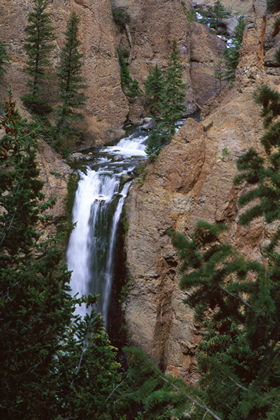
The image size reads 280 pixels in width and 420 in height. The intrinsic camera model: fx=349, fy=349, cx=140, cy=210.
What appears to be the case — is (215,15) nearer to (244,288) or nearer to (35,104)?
(35,104)

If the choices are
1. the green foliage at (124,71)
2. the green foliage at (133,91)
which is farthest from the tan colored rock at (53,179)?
the green foliage at (124,71)

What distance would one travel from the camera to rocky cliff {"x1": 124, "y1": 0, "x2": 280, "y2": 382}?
12477 mm

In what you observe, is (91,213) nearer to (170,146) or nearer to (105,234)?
(105,234)

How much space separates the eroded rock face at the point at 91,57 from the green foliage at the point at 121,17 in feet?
9.87

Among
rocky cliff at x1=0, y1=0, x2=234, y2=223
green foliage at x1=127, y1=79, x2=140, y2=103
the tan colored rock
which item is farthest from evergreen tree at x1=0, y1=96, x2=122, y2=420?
green foliage at x1=127, y1=79, x2=140, y2=103

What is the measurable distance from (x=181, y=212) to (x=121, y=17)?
2549 cm

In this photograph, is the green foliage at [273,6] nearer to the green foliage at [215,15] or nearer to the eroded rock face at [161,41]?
the eroded rock face at [161,41]

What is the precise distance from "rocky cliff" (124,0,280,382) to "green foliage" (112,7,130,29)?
2058cm

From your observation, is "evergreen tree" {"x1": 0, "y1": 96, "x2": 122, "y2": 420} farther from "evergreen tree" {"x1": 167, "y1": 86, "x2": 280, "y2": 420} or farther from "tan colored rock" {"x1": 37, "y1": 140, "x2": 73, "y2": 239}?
"tan colored rock" {"x1": 37, "y1": 140, "x2": 73, "y2": 239}

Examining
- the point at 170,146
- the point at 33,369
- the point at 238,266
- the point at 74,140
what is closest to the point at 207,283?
the point at 238,266

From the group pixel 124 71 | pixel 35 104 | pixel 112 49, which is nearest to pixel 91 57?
pixel 112 49

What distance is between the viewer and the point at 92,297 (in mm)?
5914

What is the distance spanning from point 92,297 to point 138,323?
24.9 feet

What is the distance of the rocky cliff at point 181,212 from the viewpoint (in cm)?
1248
